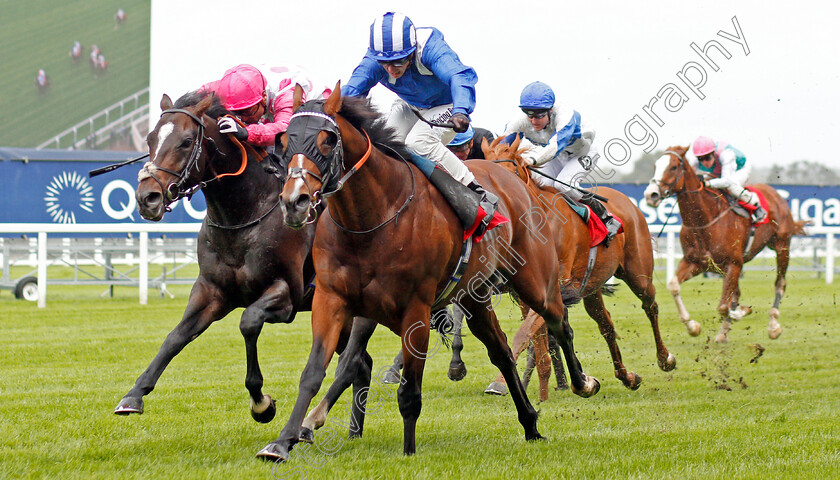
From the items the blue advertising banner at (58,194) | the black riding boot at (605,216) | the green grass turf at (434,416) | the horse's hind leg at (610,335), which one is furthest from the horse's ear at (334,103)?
the blue advertising banner at (58,194)

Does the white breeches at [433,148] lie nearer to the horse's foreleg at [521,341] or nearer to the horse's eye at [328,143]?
the horse's eye at [328,143]

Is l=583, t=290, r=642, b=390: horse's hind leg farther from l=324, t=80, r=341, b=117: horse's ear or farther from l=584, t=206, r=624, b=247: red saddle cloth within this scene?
l=324, t=80, r=341, b=117: horse's ear

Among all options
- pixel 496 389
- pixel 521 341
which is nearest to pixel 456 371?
pixel 496 389

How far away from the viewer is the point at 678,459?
3947mm

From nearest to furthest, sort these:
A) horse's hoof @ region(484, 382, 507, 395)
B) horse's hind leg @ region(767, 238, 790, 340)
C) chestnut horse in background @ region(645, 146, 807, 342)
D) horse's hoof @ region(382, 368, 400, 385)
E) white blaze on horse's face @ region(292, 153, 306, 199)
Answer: white blaze on horse's face @ region(292, 153, 306, 199) → horse's hoof @ region(484, 382, 507, 395) → horse's hoof @ region(382, 368, 400, 385) → chestnut horse in background @ region(645, 146, 807, 342) → horse's hind leg @ region(767, 238, 790, 340)

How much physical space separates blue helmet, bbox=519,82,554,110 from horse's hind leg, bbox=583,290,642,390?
5.29ft

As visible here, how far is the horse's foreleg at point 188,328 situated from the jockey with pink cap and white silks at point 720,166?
19.6 feet

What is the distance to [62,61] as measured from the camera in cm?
2919

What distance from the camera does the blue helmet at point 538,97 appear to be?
6.09m

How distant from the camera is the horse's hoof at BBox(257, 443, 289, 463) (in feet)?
11.6

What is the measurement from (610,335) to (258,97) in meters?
3.21

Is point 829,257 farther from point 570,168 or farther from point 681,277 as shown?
point 570,168

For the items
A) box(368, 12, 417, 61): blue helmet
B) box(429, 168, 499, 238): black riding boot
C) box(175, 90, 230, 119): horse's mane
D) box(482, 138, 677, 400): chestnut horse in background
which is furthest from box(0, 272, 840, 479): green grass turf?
box(368, 12, 417, 61): blue helmet

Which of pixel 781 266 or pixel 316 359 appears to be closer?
pixel 316 359
